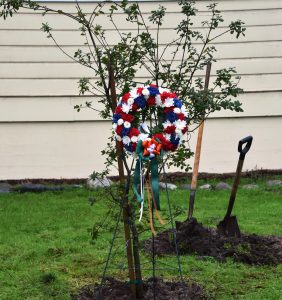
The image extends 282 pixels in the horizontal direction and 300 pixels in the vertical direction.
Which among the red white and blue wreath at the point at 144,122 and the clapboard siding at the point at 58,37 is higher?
the clapboard siding at the point at 58,37

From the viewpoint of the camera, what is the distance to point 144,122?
4852 millimetres

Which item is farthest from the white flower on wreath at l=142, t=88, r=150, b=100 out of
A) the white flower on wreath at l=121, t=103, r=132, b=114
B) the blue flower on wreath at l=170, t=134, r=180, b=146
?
the blue flower on wreath at l=170, t=134, r=180, b=146

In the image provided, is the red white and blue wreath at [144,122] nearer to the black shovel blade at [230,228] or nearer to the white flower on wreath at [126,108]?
the white flower on wreath at [126,108]

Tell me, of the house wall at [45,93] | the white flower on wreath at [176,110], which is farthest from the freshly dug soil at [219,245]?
the house wall at [45,93]

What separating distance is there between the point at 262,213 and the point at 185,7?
443 cm

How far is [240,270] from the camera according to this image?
628 cm

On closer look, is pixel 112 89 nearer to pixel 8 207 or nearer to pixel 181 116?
pixel 181 116

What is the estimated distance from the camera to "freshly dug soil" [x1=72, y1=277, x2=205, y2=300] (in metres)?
5.33

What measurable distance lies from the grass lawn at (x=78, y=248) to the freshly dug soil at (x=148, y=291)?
15cm

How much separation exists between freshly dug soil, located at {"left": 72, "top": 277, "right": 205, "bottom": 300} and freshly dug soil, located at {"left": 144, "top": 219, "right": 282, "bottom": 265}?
0.98 metres

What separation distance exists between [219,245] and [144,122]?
2627 millimetres

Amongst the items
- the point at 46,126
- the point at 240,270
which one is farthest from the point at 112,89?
the point at 46,126

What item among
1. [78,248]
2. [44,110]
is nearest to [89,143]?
[44,110]

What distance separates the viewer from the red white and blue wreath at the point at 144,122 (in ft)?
15.5
